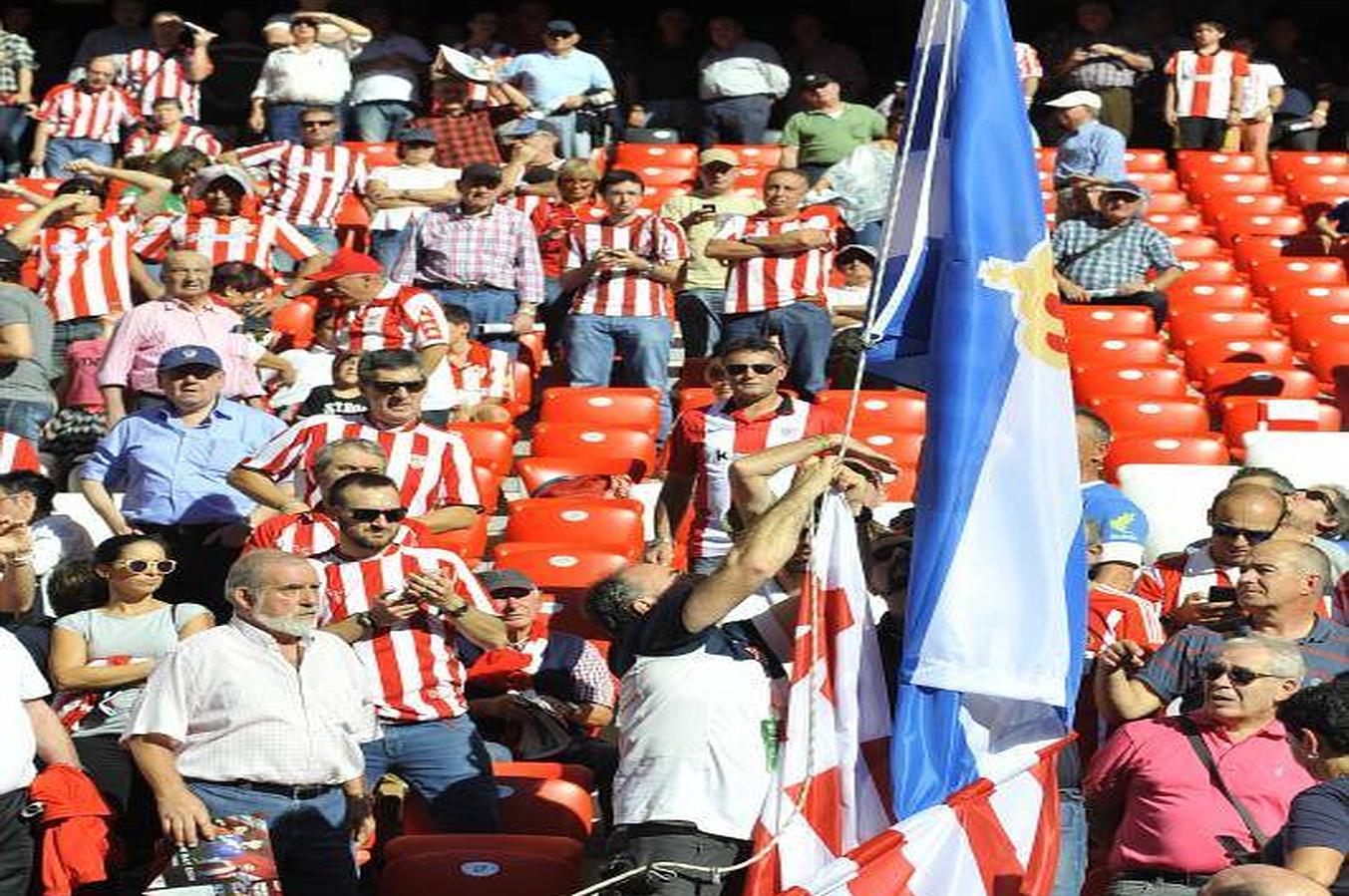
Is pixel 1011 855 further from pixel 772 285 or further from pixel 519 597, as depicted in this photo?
pixel 772 285

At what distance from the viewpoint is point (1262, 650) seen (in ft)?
24.3

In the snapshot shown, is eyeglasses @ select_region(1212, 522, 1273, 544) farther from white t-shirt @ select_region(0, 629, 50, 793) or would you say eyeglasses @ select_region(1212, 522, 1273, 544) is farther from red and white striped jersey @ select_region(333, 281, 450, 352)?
red and white striped jersey @ select_region(333, 281, 450, 352)

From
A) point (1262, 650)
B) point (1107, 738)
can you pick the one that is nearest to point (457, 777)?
point (1107, 738)

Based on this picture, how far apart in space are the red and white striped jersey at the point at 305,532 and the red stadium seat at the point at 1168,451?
12.7 ft

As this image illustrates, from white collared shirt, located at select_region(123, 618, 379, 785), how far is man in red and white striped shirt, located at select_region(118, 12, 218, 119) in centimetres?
1089

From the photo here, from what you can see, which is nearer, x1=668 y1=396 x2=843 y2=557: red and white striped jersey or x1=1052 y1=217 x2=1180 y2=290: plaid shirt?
x1=668 y1=396 x2=843 y2=557: red and white striped jersey

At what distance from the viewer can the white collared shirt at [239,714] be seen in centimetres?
756

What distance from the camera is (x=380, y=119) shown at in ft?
60.4

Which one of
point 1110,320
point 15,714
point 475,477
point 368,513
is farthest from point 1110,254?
point 15,714

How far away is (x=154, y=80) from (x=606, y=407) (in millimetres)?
6750

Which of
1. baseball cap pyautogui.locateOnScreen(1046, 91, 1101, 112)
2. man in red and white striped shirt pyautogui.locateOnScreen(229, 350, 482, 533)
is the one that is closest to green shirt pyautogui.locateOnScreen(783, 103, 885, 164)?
baseball cap pyautogui.locateOnScreen(1046, 91, 1101, 112)

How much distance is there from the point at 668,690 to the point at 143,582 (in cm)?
241

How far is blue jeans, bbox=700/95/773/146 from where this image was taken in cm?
1867

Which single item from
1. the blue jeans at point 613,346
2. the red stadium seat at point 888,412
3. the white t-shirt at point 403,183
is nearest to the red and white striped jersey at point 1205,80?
the white t-shirt at point 403,183
